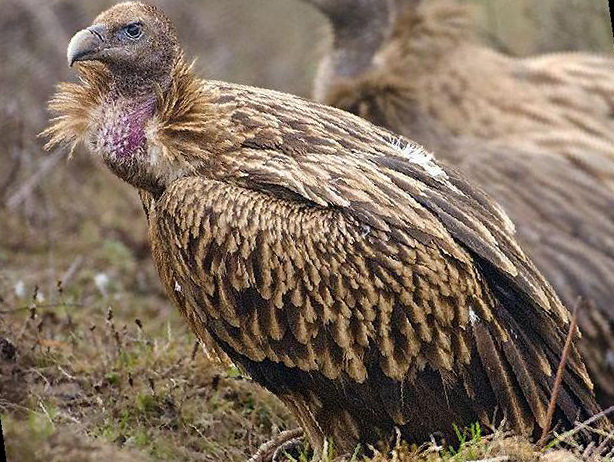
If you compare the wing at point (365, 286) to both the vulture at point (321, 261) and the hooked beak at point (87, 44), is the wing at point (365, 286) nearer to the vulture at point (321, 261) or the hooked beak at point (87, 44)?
the vulture at point (321, 261)

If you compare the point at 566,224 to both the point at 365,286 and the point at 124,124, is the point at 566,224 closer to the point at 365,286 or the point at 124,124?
the point at 365,286

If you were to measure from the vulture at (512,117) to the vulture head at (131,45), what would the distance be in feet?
10.3

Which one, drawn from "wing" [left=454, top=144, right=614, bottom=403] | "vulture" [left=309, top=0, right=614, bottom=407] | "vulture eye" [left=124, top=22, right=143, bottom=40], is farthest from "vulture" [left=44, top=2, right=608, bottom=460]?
"vulture" [left=309, top=0, right=614, bottom=407]

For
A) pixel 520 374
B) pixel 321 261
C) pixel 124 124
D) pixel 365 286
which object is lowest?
pixel 520 374

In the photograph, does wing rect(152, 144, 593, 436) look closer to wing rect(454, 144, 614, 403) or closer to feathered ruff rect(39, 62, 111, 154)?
feathered ruff rect(39, 62, 111, 154)

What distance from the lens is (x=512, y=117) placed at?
8508mm

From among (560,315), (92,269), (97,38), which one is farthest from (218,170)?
(92,269)

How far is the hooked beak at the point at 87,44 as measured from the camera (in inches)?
191

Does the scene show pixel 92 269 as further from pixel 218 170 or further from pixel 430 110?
pixel 218 170

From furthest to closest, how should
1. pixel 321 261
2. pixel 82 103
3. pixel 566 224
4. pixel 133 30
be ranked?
pixel 566 224 < pixel 82 103 < pixel 133 30 < pixel 321 261

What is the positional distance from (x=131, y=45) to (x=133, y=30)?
58 millimetres

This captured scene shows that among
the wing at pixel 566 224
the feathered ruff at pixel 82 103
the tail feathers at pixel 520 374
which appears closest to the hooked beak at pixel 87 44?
the feathered ruff at pixel 82 103

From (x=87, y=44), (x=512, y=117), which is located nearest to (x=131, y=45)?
(x=87, y=44)

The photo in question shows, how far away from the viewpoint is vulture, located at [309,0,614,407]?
7949 millimetres
